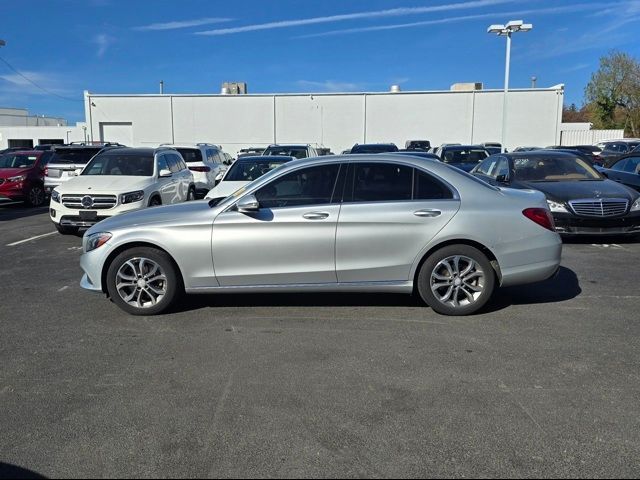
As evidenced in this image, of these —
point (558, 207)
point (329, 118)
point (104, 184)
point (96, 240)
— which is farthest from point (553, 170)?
point (329, 118)

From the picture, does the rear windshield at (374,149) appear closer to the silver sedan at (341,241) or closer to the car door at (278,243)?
the silver sedan at (341,241)

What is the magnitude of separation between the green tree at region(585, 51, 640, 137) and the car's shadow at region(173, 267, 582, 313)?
2119 inches

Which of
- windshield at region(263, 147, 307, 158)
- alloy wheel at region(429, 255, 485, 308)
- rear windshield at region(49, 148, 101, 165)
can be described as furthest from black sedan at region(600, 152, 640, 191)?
rear windshield at region(49, 148, 101, 165)

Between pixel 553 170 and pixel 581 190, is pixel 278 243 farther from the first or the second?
pixel 553 170

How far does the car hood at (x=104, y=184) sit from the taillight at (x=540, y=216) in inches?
278

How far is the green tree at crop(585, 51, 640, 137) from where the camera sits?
51781 millimetres

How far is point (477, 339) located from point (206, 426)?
2.57m

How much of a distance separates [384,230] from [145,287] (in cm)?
248

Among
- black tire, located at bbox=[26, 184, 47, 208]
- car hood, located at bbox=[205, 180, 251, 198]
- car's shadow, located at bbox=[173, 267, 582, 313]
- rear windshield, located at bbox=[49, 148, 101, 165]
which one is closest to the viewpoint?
car's shadow, located at bbox=[173, 267, 582, 313]

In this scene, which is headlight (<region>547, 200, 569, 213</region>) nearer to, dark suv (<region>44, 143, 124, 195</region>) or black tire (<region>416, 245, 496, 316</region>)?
black tire (<region>416, 245, 496, 316</region>)

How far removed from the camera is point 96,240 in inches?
218

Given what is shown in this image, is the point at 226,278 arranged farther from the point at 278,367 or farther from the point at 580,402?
the point at 580,402

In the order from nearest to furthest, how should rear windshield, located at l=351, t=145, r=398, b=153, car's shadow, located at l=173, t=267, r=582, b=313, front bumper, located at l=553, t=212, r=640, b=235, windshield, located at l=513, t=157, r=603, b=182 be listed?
1. car's shadow, located at l=173, t=267, r=582, b=313
2. front bumper, located at l=553, t=212, r=640, b=235
3. windshield, located at l=513, t=157, r=603, b=182
4. rear windshield, located at l=351, t=145, r=398, b=153

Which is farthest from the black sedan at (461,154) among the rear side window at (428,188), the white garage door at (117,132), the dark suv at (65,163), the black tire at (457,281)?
the white garage door at (117,132)
